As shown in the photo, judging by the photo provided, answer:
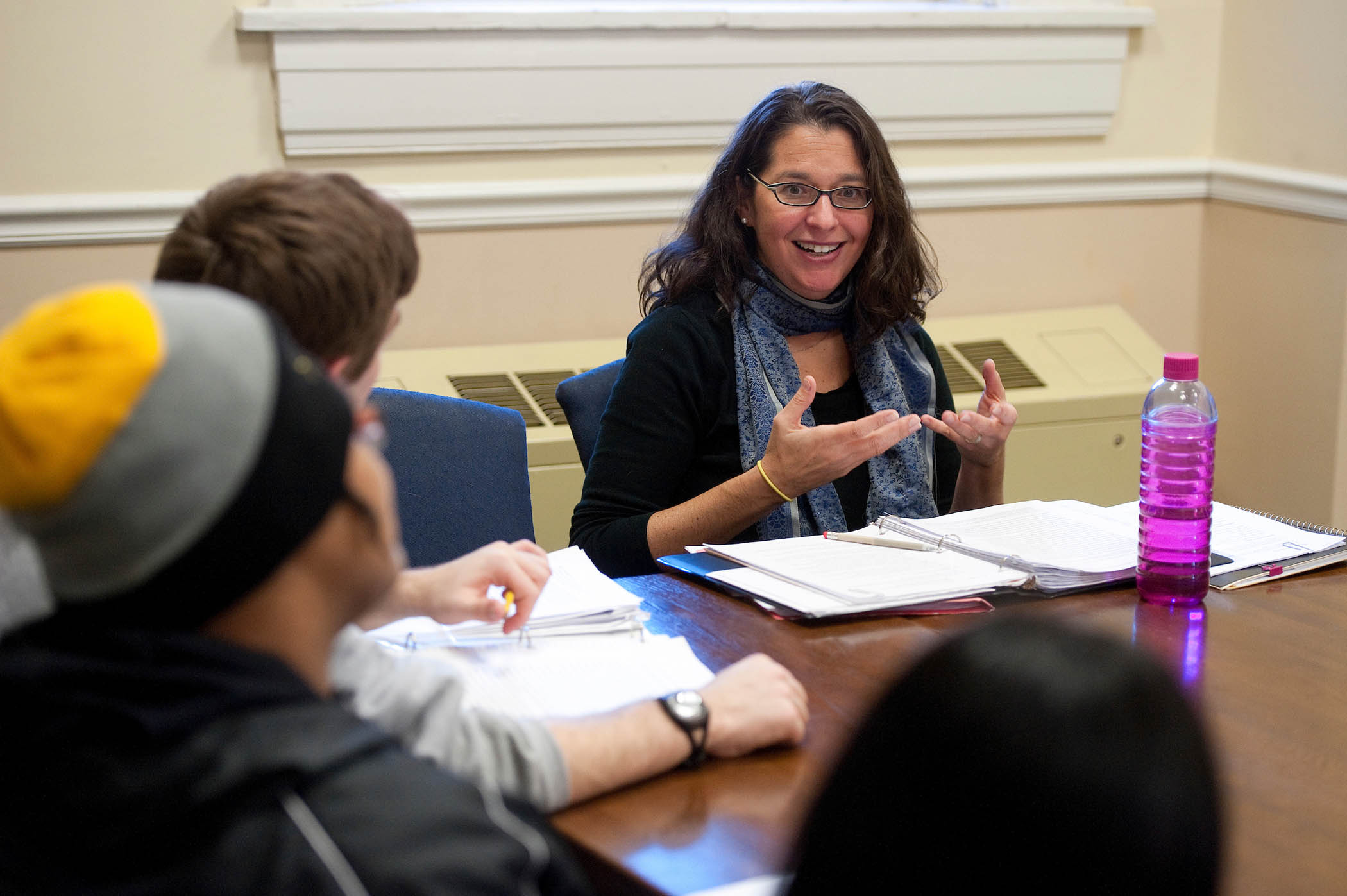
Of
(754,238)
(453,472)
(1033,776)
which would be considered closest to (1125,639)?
(1033,776)

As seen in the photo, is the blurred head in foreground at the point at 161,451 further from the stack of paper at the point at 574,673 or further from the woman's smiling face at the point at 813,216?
the woman's smiling face at the point at 813,216

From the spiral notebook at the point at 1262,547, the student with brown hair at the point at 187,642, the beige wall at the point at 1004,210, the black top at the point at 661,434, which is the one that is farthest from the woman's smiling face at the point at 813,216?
the student with brown hair at the point at 187,642

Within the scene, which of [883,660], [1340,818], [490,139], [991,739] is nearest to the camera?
[991,739]

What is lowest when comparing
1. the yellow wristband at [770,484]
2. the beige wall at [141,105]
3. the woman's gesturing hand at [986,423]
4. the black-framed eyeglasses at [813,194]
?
the yellow wristband at [770,484]

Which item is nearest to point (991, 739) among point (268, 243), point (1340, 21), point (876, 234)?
point (268, 243)

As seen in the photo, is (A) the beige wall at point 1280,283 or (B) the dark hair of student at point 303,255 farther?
(A) the beige wall at point 1280,283

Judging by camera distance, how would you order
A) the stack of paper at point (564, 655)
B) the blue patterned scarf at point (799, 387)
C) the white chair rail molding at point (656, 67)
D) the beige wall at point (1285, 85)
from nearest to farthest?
the stack of paper at point (564, 655) < the blue patterned scarf at point (799, 387) < the white chair rail molding at point (656, 67) < the beige wall at point (1285, 85)

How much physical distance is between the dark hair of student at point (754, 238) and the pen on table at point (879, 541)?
50 centimetres

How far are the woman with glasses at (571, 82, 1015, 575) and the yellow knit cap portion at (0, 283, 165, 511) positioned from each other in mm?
1212

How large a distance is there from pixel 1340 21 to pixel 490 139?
1961 mm

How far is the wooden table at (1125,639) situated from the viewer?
973mm

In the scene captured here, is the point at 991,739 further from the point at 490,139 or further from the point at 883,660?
the point at 490,139

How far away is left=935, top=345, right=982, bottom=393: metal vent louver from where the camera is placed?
10.0ft

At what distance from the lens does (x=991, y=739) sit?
53cm
